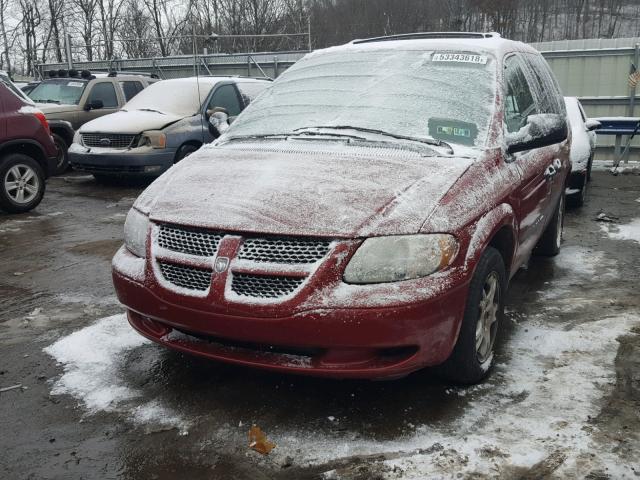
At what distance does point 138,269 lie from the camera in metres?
2.99

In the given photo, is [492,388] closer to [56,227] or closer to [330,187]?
[330,187]

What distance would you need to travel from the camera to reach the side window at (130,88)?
12062 millimetres

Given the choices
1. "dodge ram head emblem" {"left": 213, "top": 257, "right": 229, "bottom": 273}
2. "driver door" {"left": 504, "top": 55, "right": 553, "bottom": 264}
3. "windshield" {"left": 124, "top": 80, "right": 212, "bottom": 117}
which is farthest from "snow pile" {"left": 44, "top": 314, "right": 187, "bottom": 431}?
"windshield" {"left": 124, "top": 80, "right": 212, "bottom": 117}

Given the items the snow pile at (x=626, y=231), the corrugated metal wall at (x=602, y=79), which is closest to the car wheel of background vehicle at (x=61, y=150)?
the snow pile at (x=626, y=231)

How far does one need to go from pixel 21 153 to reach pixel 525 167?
645 cm

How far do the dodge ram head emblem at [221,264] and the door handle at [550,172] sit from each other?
8.07ft

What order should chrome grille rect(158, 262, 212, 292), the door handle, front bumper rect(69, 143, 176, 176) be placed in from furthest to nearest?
front bumper rect(69, 143, 176, 176)
the door handle
chrome grille rect(158, 262, 212, 292)

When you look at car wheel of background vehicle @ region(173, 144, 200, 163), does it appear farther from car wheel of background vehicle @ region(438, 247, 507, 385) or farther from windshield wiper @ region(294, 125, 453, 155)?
car wheel of background vehicle @ region(438, 247, 507, 385)

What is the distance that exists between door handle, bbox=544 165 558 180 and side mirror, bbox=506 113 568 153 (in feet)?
2.02

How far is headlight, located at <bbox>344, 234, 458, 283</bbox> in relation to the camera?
259cm

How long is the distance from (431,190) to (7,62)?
128ft

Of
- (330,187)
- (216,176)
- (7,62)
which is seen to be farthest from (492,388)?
(7,62)

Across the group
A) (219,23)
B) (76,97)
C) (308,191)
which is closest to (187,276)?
(308,191)

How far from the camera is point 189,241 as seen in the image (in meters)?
2.82
